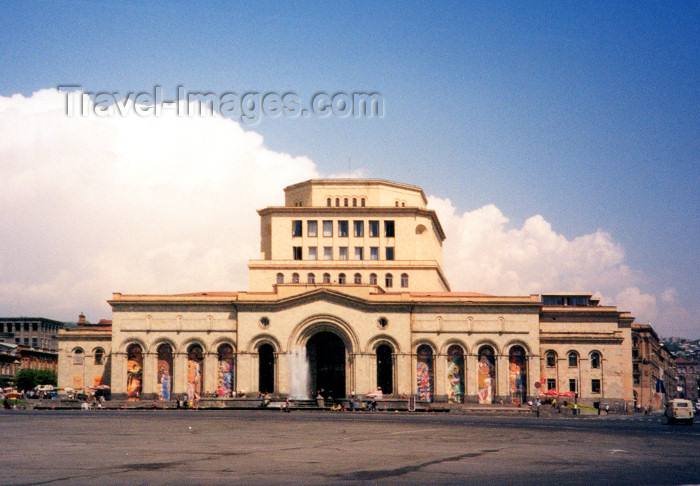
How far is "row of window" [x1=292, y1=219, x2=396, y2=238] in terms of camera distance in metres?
99.9

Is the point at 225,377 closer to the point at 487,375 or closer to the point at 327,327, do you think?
the point at 327,327

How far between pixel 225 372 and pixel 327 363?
1094 cm

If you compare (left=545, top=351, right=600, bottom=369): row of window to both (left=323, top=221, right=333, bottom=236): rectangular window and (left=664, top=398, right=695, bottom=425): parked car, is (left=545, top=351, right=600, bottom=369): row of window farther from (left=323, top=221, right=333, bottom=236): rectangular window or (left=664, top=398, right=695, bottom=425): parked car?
(left=664, top=398, right=695, bottom=425): parked car

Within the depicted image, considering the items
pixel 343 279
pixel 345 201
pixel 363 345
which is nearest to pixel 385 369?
pixel 363 345

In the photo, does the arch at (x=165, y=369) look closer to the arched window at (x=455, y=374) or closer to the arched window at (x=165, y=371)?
the arched window at (x=165, y=371)

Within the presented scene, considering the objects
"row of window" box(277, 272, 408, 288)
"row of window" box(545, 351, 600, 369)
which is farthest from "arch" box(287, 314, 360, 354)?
"row of window" box(545, 351, 600, 369)

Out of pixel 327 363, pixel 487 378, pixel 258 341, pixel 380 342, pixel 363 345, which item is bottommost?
pixel 487 378

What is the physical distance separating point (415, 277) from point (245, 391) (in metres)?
23.2

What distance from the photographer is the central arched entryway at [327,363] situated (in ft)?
305

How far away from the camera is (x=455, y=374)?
8962 centimetres

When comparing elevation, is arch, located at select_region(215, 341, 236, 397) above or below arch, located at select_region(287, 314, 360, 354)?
below

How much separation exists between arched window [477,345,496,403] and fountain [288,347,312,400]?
58.0 feet

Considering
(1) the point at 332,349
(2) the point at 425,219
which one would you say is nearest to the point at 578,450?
(1) the point at 332,349

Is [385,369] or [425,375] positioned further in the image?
[385,369]
